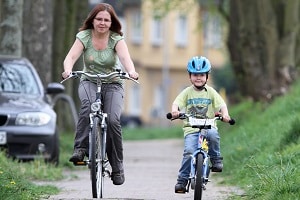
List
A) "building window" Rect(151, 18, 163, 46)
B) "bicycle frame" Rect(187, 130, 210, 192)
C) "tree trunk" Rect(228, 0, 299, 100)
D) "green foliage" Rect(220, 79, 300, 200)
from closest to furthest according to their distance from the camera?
"bicycle frame" Rect(187, 130, 210, 192) → "green foliage" Rect(220, 79, 300, 200) → "tree trunk" Rect(228, 0, 299, 100) → "building window" Rect(151, 18, 163, 46)

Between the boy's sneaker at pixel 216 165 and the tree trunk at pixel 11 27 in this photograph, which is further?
the tree trunk at pixel 11 27

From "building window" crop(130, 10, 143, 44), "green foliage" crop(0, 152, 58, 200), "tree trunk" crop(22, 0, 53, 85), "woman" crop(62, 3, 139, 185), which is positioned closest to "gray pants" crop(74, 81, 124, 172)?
"woman" crop(62, 3, 139, 185)

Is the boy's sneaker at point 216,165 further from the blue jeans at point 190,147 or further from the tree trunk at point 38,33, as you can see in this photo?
the tree trunk at point 38,33

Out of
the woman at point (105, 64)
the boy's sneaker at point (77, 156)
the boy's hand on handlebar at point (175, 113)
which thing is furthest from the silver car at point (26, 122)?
the boy's hand on handlebar at point (175, 113)

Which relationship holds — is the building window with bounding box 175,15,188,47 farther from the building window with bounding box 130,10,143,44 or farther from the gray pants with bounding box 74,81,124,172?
the gray pants with bounding box 74,81,124,172

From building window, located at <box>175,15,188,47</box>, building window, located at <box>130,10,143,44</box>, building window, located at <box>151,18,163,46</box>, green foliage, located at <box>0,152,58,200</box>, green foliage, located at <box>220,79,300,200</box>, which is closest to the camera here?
green foliage, located at <box>0,152,58,200</box>

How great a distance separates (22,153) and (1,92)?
3.64 ft

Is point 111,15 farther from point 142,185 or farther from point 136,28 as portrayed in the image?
point 136,28

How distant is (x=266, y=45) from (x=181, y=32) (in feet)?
157

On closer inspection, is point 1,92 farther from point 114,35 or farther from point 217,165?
point 217,165

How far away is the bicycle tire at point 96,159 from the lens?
1046 centimetres

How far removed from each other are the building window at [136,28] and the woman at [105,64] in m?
60.4

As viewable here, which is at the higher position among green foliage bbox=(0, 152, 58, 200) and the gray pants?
the gray pants

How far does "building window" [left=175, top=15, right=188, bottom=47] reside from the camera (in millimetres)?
72250
